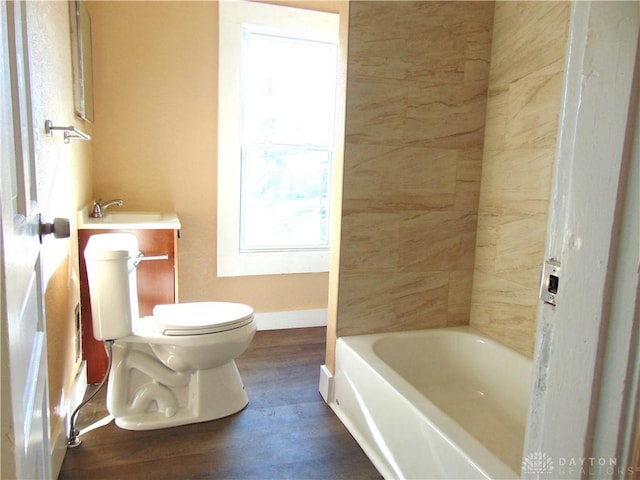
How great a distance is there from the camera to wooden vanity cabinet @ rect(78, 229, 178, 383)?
2.38 metres

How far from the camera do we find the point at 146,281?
2510 mm

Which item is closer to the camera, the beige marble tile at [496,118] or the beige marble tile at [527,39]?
the beige marble tile at [527,39]

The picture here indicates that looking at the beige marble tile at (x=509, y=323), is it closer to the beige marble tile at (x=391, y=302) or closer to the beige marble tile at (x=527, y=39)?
the beige marble tile at (x=391, y=302)

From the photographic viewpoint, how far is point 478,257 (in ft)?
7.78

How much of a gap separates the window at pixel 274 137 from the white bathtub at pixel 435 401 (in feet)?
4.30

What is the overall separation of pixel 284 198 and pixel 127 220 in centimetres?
112

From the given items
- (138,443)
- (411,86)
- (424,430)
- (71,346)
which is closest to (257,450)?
(138,443)

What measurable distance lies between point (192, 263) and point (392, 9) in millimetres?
2016

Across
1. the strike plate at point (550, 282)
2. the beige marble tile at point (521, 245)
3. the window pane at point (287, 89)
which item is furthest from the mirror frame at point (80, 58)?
the strike plate at point (550, 282)

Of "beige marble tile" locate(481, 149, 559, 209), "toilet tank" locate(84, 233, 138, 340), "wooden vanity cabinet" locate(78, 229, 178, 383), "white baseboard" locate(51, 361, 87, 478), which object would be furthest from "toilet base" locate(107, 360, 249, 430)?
"beige marble tile" locate(481, 149, 559, 209)

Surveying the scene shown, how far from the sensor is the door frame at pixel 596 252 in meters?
0.43

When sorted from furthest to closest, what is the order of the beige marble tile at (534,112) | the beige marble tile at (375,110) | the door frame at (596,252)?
the beige marble tile at (375,110) < the beige marble tile at (534,112) < the door frame at (596,252)

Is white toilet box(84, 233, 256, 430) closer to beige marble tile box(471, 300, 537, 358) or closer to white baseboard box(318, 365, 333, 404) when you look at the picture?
white baseboard box(318, 365, 333, 404)

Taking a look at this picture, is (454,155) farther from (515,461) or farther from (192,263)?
(192,263)
